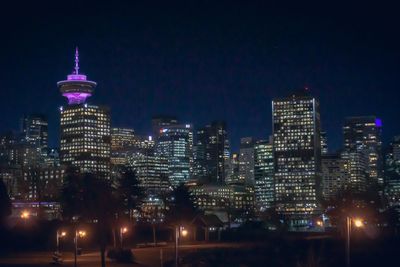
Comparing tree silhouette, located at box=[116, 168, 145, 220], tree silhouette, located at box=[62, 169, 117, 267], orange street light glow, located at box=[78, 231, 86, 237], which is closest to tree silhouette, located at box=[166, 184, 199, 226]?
tree silhouette, located at box=[116, 168, 145, 220]

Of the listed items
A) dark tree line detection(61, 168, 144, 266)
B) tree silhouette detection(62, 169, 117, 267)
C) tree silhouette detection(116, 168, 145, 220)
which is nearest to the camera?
tree silhouette detection(62, 169, 117, 267)

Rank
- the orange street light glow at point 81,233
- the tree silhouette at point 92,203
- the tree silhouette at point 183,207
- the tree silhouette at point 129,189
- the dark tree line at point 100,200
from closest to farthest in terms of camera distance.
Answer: the tree silhouette at point 92,203, the dark tree line at point 100,200, the orange street light glow at point 81,233, the tree silhouette at point 129,189, the tree silhouette at point 183,207

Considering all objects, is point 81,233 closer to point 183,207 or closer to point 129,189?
point 129,189

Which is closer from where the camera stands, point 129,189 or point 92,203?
point 92,203

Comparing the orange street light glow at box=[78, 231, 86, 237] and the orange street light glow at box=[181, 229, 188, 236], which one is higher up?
the orange street light glow at box=[78, 231, 86, 237]

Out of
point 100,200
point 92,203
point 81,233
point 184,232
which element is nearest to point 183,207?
point 184,232

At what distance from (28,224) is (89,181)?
837cm

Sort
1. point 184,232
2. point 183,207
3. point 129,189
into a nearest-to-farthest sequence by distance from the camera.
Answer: point 129,189
point 184,232
point 183,207

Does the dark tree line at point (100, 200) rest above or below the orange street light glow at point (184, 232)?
above

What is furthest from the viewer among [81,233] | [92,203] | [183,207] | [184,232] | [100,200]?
[183,207]

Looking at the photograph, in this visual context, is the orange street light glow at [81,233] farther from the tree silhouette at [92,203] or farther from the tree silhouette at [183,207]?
the tree silhouette at [183,207]

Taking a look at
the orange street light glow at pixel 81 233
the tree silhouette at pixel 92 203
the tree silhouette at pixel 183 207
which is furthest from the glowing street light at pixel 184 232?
the orange street light glow at pixel 81 233

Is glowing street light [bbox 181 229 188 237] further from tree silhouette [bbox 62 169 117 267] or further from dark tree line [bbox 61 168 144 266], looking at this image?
tree silhouette [bbox 62 169 117 267]

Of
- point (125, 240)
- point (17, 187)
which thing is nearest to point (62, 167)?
point (17, 187)
